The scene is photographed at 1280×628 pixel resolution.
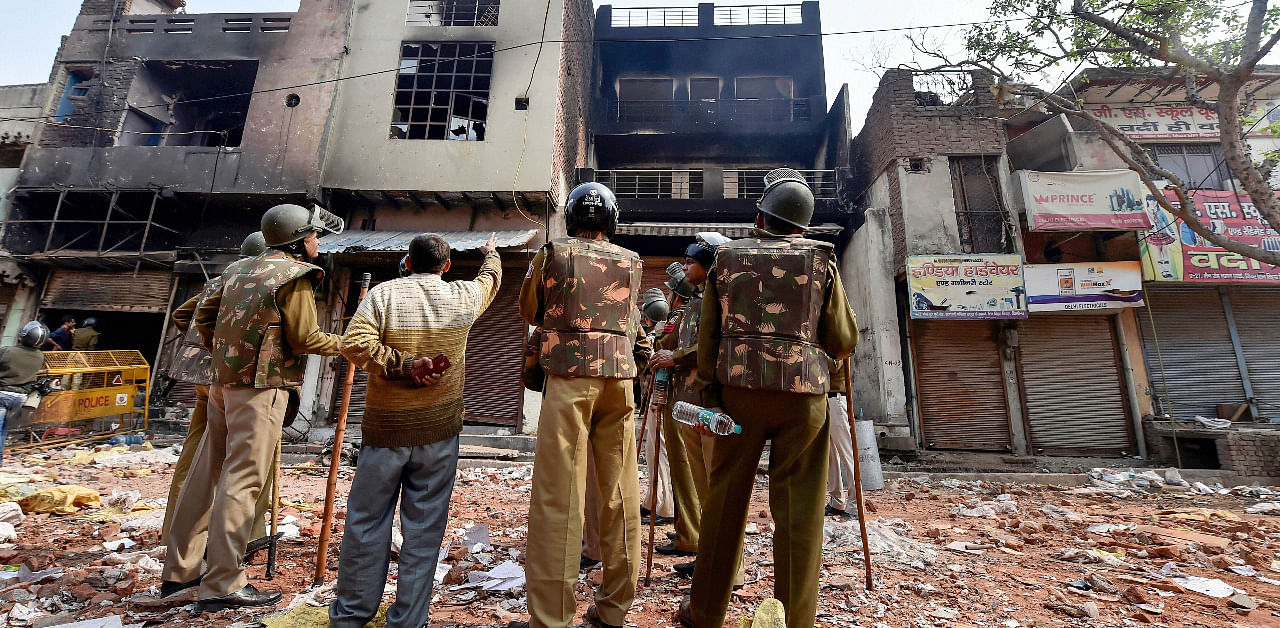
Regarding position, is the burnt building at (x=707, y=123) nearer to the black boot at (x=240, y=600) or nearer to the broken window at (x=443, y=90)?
the broken window at (x=443, y=90)

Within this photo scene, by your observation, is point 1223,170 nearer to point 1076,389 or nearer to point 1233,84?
point 1076,389

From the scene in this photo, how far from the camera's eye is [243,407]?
276cm

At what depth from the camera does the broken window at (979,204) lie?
Answer: 10734mm

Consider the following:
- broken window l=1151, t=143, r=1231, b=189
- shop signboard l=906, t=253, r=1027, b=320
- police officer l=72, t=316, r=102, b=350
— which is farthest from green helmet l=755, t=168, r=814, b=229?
broken window l=1151, t=143, r=1231, b=189

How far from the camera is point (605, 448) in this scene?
2.55 metres

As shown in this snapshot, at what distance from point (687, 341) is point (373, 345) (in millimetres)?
2260

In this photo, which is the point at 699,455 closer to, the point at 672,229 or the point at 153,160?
the point at 672,229

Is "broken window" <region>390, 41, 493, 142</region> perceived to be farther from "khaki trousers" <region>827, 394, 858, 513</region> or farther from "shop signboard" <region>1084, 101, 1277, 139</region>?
"shop signboard" <region>1084, 101, 1277, 139</region>

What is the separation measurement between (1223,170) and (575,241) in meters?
17.1

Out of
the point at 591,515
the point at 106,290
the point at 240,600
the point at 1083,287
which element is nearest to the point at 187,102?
the point at 106,290

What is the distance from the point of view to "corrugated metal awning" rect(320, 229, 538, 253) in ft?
29.2

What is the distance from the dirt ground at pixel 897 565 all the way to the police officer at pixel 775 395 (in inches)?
26.8

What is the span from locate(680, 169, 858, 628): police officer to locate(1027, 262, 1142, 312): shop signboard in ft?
33.8

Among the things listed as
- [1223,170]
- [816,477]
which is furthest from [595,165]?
[1223,170]
